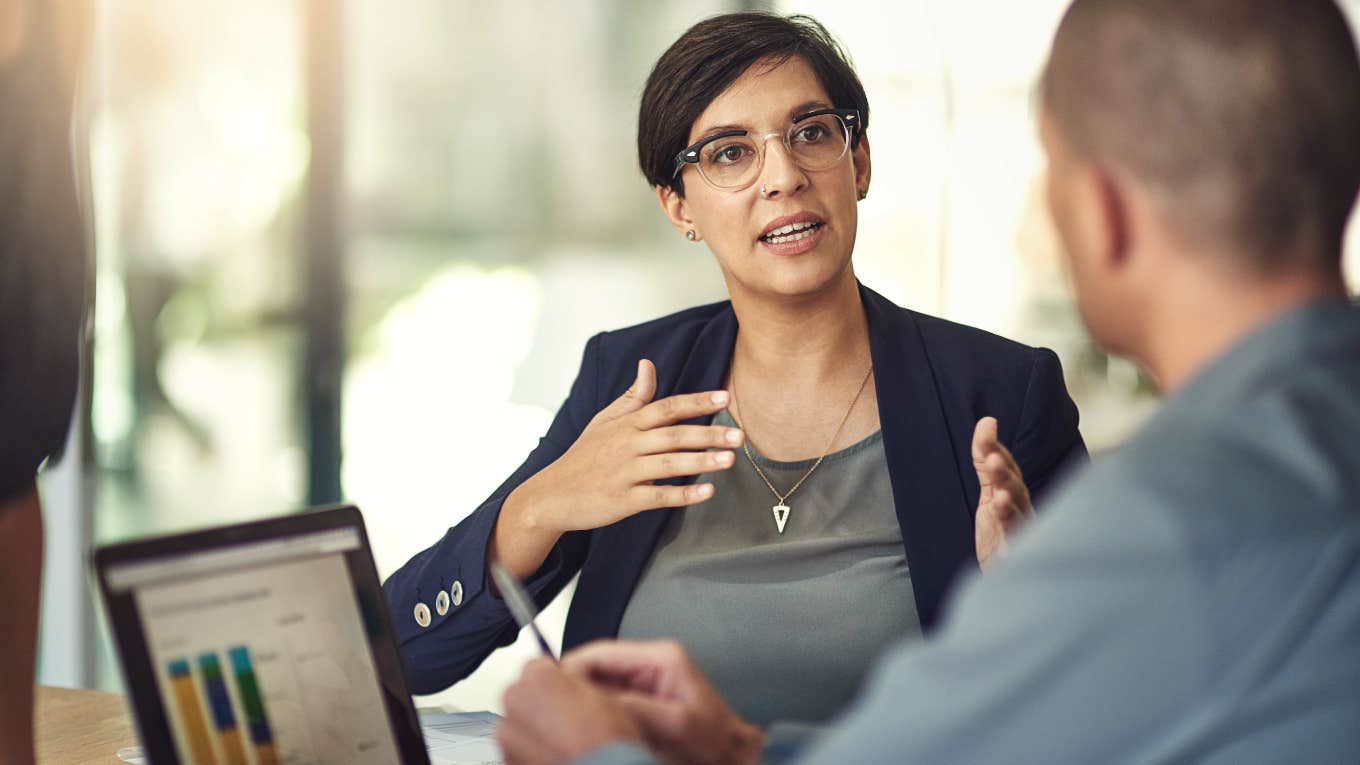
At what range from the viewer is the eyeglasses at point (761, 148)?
1.74 m

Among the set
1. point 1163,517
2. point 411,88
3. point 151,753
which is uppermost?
point 411,88

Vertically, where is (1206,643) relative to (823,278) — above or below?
below

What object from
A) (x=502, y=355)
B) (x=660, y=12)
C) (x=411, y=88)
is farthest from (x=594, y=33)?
(x=502, y=355)

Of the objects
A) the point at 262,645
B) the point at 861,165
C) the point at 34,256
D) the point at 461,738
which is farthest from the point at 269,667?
the point at 861,165

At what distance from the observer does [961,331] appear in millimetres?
1784

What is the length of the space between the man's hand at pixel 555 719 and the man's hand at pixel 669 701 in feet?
0.11

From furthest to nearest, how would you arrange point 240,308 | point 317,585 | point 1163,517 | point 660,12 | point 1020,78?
point 240,308
point 660,12
point 1020,78
point 317,585
point 1163,517

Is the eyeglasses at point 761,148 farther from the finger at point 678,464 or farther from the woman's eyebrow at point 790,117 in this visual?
the finger at point 678,464

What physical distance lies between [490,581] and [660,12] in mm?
2455

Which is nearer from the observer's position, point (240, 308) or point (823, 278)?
point (823, 278)

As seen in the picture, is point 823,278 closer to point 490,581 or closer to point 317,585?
point 490,581

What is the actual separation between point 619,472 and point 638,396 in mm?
109

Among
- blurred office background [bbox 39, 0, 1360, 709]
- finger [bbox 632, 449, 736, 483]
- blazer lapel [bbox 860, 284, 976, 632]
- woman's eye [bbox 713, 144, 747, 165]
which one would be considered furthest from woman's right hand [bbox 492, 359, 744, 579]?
blurred office background [bbox 39, 0, 1360, 709]

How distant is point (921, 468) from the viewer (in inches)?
64.5
